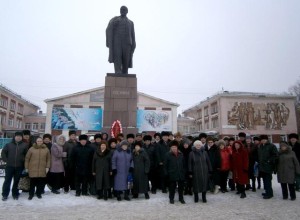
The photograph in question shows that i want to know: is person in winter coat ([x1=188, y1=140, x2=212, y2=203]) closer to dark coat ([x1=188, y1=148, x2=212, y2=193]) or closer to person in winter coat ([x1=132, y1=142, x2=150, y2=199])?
dark coat ([x1=188, y1=148, x2=212, y2=193])

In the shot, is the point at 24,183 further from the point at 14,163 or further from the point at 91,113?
the point at 91,113

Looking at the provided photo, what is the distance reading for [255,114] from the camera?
142 feet

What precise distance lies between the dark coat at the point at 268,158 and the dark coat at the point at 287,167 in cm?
15

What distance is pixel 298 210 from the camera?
6.08 m

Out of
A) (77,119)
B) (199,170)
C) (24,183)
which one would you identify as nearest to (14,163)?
(24,183)

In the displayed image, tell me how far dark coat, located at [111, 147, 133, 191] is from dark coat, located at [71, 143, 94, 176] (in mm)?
759

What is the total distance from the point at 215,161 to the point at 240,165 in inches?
27.2

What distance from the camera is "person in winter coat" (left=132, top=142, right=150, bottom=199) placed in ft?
23.5

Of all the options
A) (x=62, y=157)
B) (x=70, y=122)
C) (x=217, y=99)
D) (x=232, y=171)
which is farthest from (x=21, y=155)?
(x=217, y=99)

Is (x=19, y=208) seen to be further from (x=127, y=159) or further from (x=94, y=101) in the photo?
(x=94, y=101)

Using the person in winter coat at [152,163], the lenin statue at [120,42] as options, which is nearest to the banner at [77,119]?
the lenin statue at [120,42]

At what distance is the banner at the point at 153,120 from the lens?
144ft

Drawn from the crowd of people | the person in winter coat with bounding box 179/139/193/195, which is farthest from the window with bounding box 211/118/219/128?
the person in winter coat with bounding box 179/139/193/195

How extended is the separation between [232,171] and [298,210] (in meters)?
2.21
